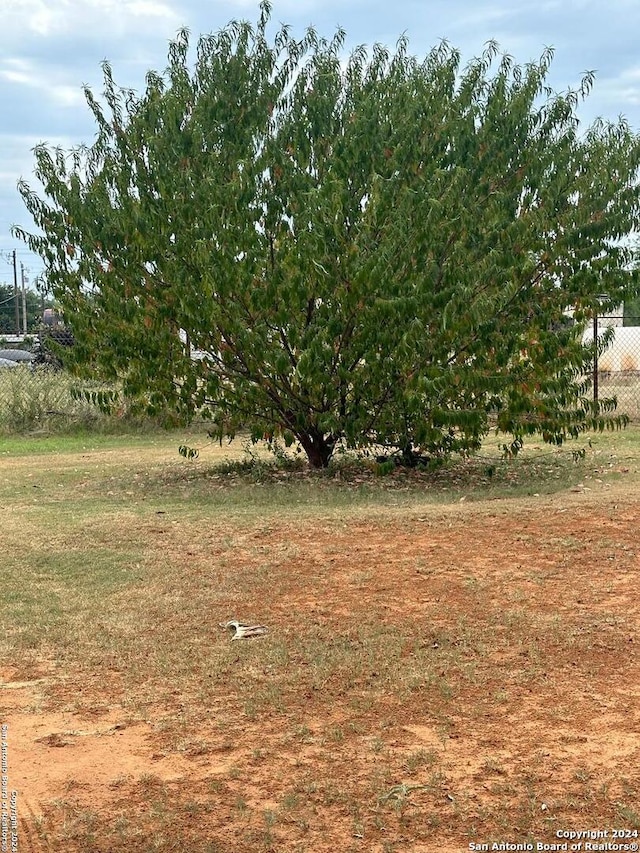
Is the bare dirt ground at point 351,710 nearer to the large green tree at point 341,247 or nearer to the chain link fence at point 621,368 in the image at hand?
the large green tree at point 341,247

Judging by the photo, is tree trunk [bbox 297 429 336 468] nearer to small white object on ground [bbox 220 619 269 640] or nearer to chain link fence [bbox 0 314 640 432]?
small white object on ground [bbox 220 619 269 640]

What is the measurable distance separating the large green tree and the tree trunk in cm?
3

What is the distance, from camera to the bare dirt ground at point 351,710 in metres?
3.23

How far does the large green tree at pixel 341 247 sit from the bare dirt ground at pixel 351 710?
3.34 metres

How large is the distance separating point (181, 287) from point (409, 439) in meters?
2.75

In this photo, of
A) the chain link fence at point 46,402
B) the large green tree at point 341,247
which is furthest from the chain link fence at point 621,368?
the large green tree at point 341,247

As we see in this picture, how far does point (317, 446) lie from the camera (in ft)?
37.0

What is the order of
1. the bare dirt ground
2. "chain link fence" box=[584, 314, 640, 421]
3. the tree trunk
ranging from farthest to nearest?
"chain link fence" box=[584, 314, 640, 421], the tree trunk, the bare dirt ground

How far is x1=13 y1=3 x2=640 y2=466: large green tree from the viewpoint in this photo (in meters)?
9.65

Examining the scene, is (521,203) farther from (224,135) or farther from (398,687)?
(398,687)

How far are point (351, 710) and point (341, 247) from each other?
20.3ft

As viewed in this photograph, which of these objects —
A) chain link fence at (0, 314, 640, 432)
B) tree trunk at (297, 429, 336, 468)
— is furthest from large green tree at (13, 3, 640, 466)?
chain link fence at (0, 314, 640, 432)

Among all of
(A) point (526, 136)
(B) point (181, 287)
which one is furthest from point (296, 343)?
(A) point (526, 136)

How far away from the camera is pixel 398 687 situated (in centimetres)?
439
